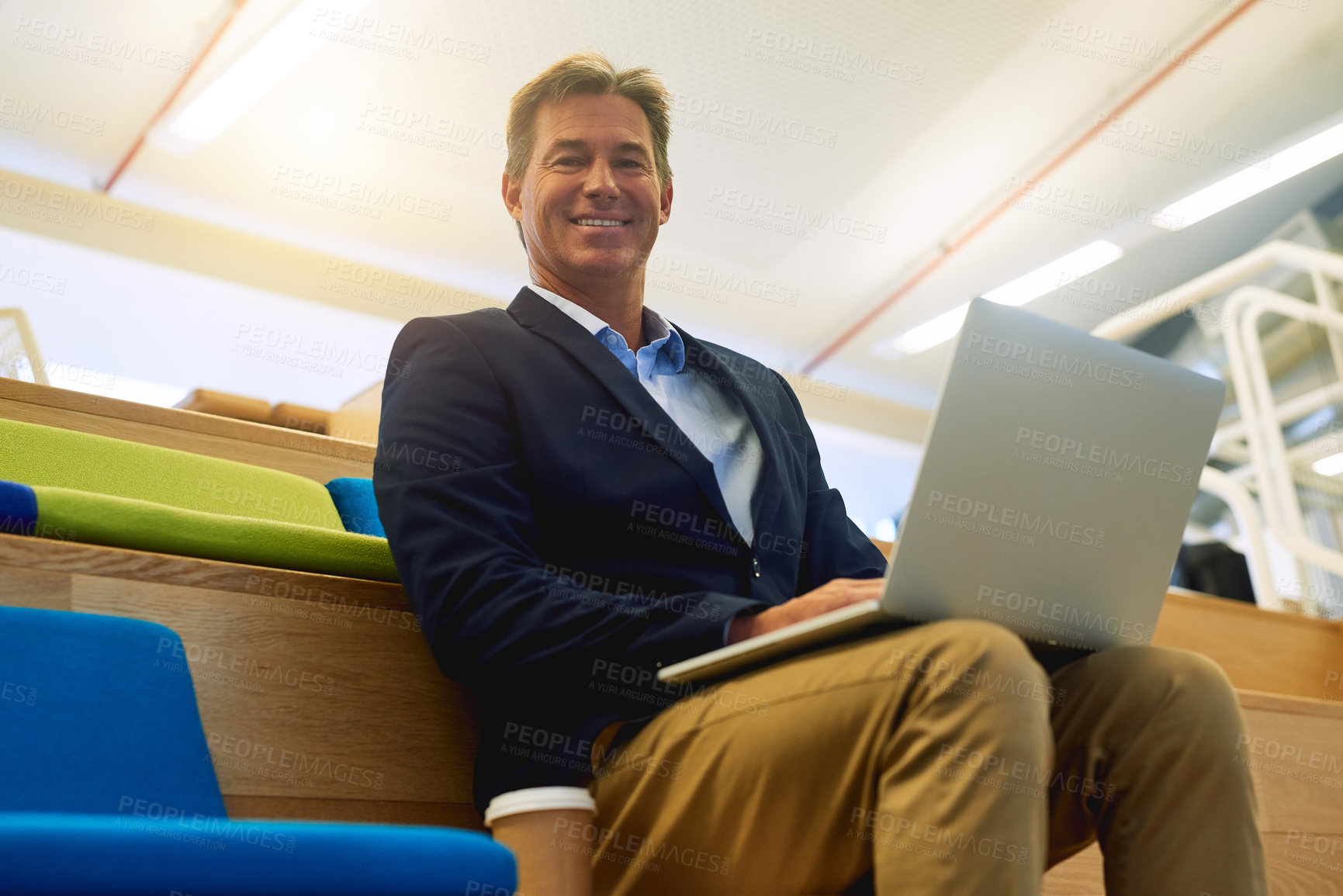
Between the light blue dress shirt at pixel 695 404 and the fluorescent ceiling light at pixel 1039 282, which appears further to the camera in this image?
the fluorescent ceiling light at pixel 1039 282

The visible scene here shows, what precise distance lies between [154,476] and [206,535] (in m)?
0.54

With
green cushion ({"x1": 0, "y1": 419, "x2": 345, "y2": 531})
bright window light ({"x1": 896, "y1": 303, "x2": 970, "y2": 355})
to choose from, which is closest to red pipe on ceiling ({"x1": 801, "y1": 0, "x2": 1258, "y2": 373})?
bright window light ({"x1": 896, "y1": 303, "x2": 970, "y2": 355})

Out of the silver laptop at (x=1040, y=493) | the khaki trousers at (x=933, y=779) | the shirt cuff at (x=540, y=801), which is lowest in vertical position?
the shirt cuff at (x=540, y=801)

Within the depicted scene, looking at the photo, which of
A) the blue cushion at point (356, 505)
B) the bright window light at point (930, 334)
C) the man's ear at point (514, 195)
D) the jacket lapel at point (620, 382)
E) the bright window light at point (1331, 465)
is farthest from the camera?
the bright window light at point (930, 334)

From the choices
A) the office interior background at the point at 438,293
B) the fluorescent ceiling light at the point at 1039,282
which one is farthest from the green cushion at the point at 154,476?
the fluorescent ceiling light at the point at 1039,282

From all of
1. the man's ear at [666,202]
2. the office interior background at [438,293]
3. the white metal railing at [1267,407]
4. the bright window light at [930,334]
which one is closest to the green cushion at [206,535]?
the office interior background at [438,293]

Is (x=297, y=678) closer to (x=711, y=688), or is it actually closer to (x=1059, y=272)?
(x=711, y=688)

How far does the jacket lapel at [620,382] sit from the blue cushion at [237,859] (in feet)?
2.13

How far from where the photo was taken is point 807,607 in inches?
33.3

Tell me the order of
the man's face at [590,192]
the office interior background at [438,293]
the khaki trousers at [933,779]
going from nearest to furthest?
1. the khaki trousers at [933,779]
2. the office interior background at [438,293]
3. the man's face at [590,192]

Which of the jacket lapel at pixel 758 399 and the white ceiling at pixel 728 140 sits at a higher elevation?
the white ceiling at pixel 728 140

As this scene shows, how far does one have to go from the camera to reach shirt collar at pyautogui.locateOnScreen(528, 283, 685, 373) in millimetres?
1271

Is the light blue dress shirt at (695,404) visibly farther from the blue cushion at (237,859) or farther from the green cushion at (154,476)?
the blue cushion at (237,859)

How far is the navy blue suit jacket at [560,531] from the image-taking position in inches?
34.3
